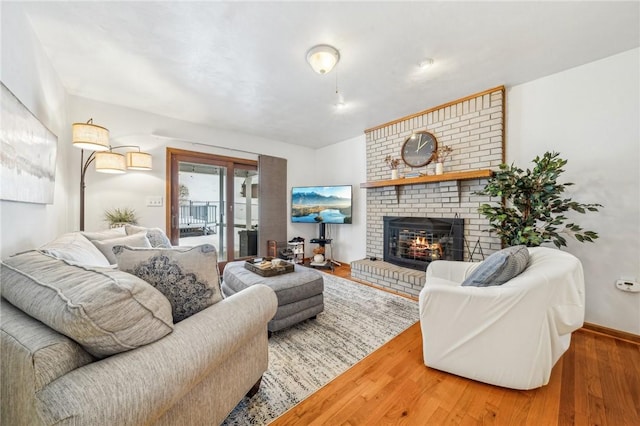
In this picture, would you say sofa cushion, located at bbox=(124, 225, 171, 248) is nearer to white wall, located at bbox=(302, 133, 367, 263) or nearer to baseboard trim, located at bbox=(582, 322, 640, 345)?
white wall, located at bbox=(302, 133, 367, 263)

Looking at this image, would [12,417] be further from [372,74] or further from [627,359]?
[627,359]

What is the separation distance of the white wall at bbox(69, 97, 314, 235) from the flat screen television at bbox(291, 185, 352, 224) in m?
1.42

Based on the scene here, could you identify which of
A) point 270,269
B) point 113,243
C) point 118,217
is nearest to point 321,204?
point 270,269

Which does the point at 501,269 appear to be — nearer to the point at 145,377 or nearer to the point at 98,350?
the point at 145,377

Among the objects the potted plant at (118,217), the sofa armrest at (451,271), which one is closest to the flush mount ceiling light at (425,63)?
the sofa armrest at (451,271)

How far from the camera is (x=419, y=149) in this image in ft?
11.0

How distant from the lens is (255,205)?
14.8 ft

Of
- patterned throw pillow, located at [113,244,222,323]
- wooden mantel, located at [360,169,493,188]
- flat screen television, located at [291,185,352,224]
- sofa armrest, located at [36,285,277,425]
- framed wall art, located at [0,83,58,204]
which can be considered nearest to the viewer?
sofa armrest, located at [36,285,277,425]

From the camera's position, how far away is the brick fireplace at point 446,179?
2760mm

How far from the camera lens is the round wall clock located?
3.21 m

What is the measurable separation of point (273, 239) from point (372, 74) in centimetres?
320

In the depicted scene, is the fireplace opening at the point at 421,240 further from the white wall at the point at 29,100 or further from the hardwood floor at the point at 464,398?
the white wall at the point at 29,100

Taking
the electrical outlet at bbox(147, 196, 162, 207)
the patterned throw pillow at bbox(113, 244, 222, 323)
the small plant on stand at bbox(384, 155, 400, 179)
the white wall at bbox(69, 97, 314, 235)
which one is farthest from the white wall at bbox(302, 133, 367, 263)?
the patterned throw pillow at bbox(113, 244, 222, 323)

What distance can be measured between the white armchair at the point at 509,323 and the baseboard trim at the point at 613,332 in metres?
0.99
